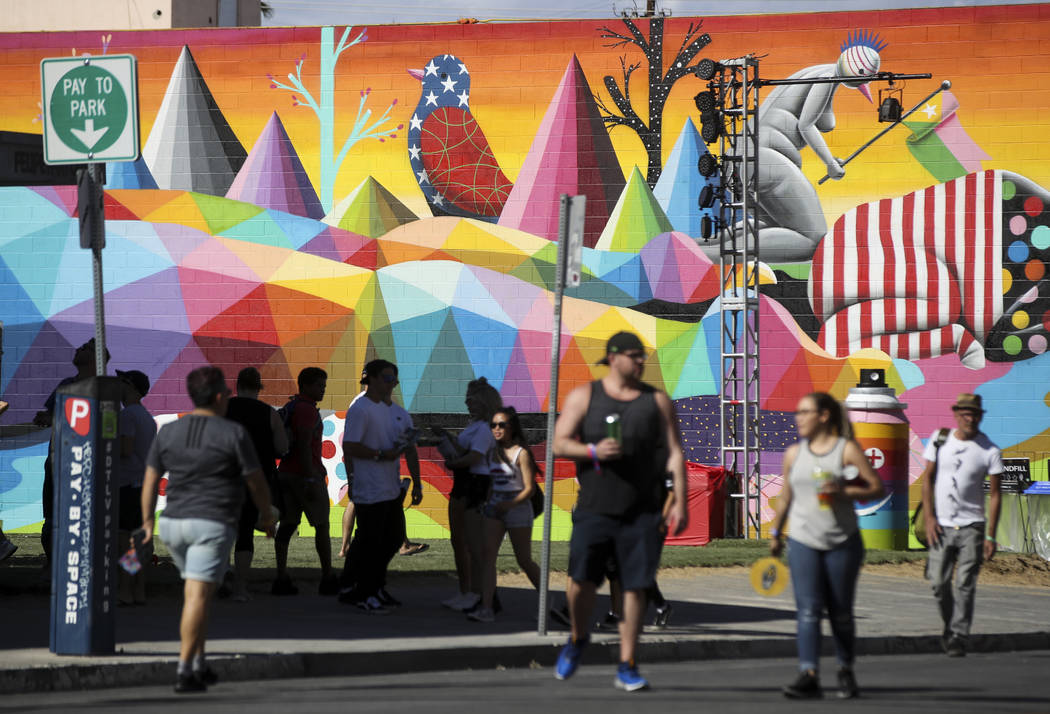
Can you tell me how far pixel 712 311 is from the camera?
76.3ft

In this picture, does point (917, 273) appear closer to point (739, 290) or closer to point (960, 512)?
point (739, 290)

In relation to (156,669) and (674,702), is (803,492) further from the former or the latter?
(156,669)

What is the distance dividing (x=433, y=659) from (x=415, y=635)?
0.79 metres

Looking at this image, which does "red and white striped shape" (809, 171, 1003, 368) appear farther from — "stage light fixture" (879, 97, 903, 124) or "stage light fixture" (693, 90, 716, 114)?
"stage light fixture" (693, 90, 716, 114)

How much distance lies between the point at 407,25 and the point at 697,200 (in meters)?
5.52

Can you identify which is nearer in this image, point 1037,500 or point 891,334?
Answer: point 1037,500

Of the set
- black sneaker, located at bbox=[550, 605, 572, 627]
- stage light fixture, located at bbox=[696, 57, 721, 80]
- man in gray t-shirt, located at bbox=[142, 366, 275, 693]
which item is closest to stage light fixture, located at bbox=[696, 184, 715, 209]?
stage light fixture, located at bbox=[696, 57, 721, 80]

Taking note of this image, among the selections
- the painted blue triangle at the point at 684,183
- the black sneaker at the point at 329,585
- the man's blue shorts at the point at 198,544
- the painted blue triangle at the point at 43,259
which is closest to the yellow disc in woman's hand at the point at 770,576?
the man's blue shorts at the point at 198,544

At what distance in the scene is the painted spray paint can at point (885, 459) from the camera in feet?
66.0

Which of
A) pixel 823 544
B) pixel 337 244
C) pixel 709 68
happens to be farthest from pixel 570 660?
pixel 337 244

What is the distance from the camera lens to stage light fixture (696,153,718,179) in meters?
21.3

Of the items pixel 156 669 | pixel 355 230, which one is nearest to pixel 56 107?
pixel 156 669

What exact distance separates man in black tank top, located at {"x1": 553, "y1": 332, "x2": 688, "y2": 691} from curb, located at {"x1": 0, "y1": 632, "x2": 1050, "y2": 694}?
1.75 metres

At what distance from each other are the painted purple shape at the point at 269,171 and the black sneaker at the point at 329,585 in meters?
11.9
